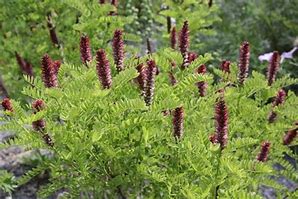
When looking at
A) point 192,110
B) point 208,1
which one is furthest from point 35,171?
point 208,1

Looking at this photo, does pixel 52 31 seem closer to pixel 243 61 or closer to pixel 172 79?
pixel 172 79

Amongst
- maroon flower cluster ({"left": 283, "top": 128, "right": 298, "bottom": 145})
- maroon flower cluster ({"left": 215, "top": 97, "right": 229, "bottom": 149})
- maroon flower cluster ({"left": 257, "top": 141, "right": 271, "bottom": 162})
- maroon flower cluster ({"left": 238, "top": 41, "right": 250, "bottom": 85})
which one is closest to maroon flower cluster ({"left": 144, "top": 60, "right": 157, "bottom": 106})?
maroon flower cluster ({"left": 215, "top": 97, "right": 229, "bottom": 149})

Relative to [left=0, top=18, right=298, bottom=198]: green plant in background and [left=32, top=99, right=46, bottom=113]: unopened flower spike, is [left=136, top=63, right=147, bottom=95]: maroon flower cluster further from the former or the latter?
[left=32, top=99, right=46, bottom=113]: unopened flower spike

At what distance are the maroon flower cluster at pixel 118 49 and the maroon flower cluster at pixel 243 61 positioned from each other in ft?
1.65

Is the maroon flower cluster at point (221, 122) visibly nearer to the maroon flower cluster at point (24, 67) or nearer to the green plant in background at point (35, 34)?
the green plant in background at point (35, 34)

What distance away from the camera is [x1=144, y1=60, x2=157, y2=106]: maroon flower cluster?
2098 millimetres

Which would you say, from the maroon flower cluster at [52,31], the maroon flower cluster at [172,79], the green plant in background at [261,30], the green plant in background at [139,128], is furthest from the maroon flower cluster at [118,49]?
the green plant in background at [261,30]

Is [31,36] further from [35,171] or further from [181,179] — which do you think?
[181,179]

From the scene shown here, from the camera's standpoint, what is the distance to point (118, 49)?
7.32 feet

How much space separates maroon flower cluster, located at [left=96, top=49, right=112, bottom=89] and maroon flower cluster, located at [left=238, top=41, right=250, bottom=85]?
2.01 ft

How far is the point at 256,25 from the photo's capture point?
5.16 m

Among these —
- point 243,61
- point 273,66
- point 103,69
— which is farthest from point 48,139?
point 273,66

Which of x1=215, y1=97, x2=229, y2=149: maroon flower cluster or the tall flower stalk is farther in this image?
the tall flower stalk

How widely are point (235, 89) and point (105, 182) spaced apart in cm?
69
